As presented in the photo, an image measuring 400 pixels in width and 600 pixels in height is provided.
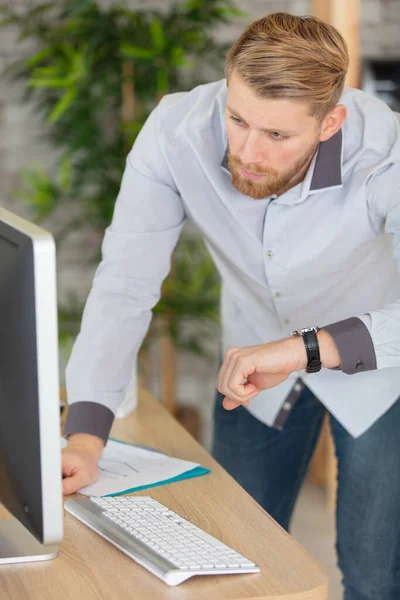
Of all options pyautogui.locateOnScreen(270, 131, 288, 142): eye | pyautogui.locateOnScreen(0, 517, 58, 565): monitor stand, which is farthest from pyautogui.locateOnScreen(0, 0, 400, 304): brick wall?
pyautogui.locateOnScreen(0, 517, 58, 565): monitor stand

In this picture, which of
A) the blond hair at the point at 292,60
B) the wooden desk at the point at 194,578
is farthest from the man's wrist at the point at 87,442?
the blond hair at the point at 292,60

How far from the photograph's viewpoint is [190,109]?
172 centimetres

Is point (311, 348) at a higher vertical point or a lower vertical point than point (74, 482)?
higher

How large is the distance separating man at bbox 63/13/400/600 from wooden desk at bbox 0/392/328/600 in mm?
152

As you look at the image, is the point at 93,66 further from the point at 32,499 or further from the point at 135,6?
the point at 32,499

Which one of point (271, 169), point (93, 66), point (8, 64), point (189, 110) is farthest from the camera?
point (8, 64)

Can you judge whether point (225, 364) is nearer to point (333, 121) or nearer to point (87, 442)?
point (87, 442)

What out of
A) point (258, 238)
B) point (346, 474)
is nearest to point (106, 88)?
point (258, 238)

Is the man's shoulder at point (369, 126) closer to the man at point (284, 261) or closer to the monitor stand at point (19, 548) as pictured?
the man at point (284, 261)

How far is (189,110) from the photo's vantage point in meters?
1.72

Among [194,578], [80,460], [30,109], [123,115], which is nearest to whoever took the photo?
[194,578]

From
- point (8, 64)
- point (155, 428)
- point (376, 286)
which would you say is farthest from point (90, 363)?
point (8, 64)

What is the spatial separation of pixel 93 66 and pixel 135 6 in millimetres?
456

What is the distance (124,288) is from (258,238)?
0.95 feet
